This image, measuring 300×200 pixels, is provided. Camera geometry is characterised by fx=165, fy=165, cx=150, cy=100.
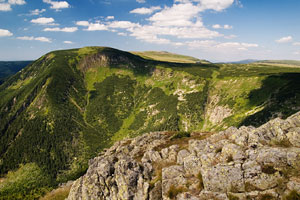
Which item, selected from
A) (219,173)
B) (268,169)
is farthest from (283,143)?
(219,173)

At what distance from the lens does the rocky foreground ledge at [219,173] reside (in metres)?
28.7

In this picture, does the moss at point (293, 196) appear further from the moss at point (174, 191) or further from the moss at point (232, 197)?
the moss at point (174, 191)

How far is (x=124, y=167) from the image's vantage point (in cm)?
4988

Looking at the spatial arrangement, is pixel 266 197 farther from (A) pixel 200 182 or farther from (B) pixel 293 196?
(A) pixel 200 182

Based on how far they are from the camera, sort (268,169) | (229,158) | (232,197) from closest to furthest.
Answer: (232,197), (268,169), (229,158)

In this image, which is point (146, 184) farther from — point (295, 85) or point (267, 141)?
point (295, 85)

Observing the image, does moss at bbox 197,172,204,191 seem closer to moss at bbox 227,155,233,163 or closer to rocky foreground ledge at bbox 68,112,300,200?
rocky foreground ledge at bbox 68,112,300,200

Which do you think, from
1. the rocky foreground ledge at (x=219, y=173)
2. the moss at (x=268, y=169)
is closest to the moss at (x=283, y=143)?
the rocky foreground ledge at (x=219, y=173)

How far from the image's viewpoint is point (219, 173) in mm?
32844

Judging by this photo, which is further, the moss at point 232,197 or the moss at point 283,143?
the moss at point 283,143

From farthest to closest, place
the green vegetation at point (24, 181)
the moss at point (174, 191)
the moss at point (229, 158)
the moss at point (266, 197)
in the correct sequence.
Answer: the green vegetation at point (24, 181) → the moss at point (229, 158) → the moss at point (174, 191) → the moss at point (266, 197)

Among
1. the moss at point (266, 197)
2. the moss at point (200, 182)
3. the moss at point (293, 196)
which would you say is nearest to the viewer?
the moss at point (293, 196)

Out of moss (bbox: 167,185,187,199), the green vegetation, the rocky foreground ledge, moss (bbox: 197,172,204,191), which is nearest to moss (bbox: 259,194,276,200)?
the rocky foreground ledge

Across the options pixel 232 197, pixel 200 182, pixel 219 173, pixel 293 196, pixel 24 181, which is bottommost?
pixel 24 181
